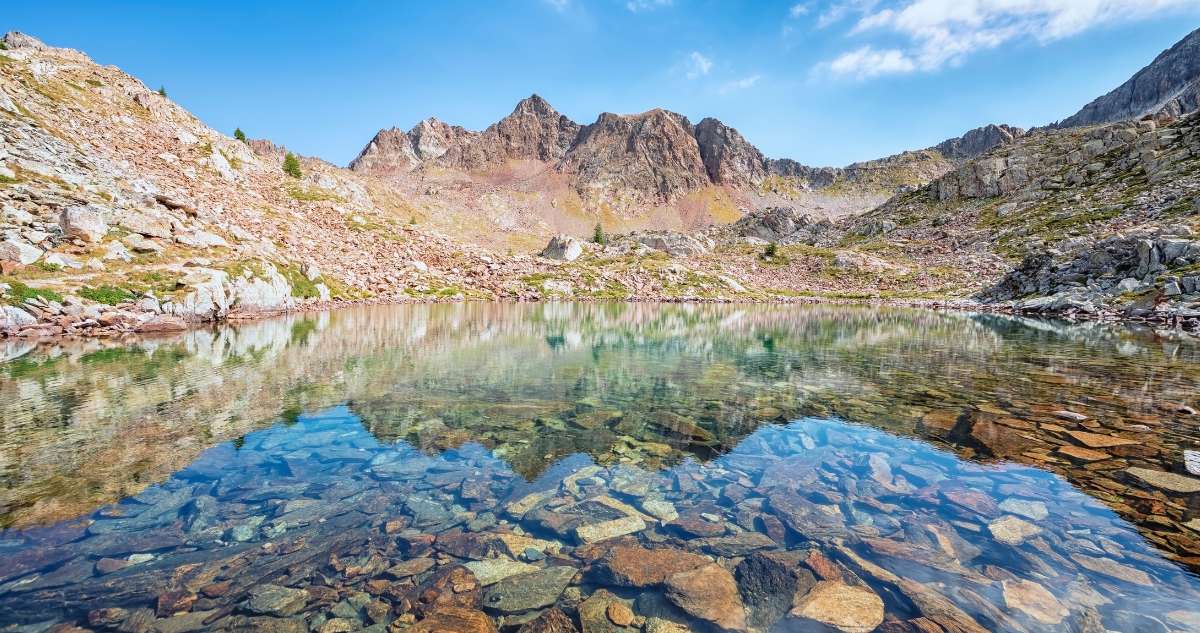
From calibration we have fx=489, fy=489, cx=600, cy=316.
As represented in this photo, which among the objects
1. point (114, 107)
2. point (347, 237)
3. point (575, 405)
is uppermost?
point (114, 107)

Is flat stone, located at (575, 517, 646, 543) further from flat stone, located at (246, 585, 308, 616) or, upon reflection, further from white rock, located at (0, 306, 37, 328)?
white rock, located at (0, 306, 37, 328)

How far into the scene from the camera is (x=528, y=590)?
19.4 feet

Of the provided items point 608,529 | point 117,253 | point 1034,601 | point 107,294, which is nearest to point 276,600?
point 608,529

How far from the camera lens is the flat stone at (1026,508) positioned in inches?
306

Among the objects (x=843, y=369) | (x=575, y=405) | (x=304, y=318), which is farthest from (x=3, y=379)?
(x=843, y=369)

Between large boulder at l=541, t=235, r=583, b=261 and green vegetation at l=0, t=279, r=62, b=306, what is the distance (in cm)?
8327

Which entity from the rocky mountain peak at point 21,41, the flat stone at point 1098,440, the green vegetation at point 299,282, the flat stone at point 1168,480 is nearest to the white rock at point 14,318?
the green vegetation at point 299,282

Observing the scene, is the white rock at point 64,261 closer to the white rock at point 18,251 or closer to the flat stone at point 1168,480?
the white rock at point 18,251

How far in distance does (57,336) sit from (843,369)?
3990 centimetres

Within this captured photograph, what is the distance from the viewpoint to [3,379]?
16.2 m

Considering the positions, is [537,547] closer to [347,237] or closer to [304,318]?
[304,318]

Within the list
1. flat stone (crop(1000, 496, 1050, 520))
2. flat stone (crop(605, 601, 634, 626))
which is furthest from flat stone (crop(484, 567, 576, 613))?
flat stone (crop(1000, 496, 1050, 520))

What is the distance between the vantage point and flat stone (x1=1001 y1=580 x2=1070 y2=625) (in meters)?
5.42

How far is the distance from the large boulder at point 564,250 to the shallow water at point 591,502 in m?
91.5
